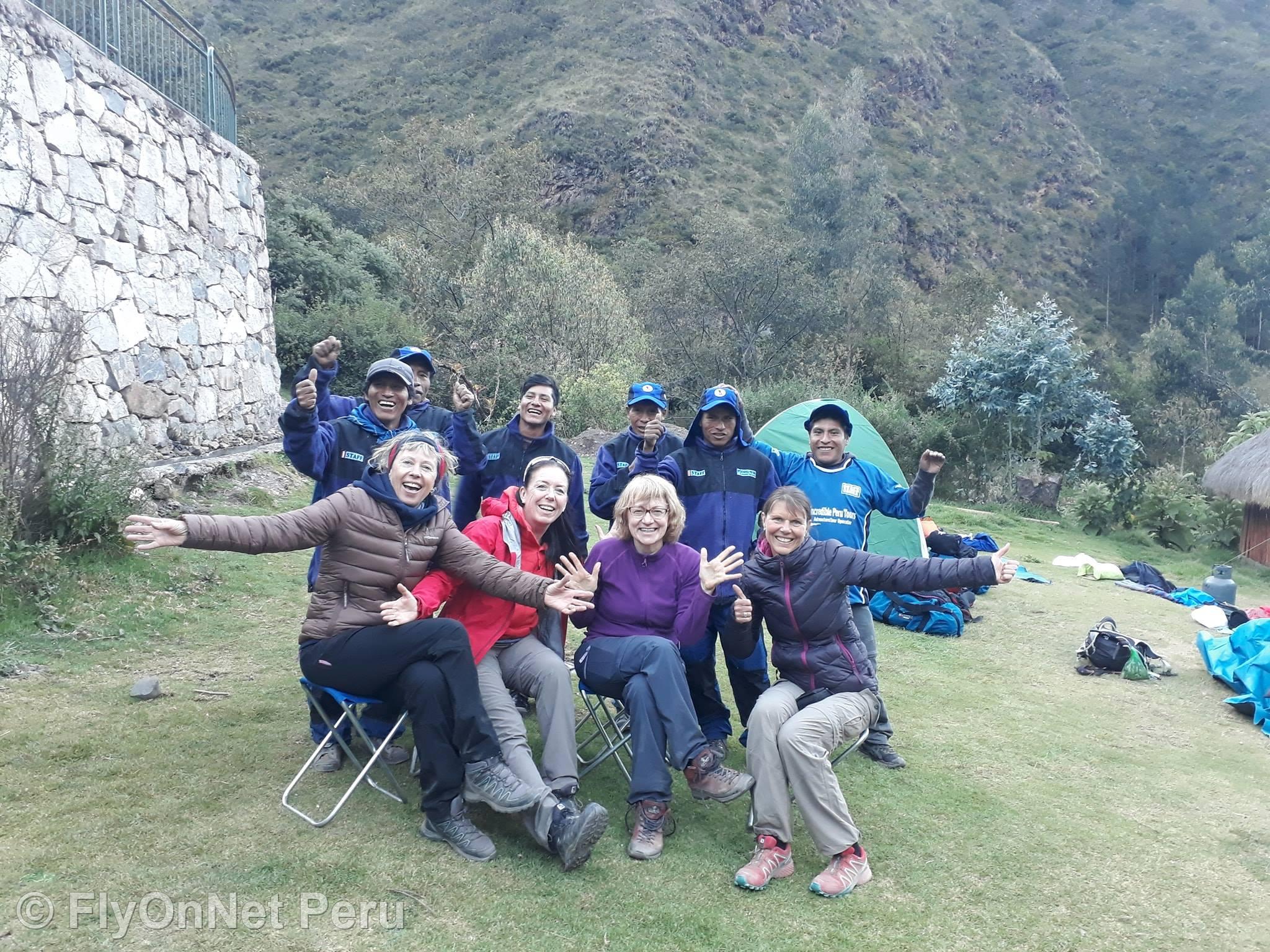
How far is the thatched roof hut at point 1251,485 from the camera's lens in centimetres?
1109

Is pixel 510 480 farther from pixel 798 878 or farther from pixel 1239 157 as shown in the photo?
pixel 1239 157

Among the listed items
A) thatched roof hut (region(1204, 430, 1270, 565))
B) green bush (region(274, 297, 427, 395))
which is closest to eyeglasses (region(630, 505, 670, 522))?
thatched roof hut (region(1204, 430, 1270, 565))

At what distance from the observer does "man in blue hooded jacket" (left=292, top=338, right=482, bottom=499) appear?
3852 mm

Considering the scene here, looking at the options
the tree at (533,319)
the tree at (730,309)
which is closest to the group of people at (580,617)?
the tree at (533,319)

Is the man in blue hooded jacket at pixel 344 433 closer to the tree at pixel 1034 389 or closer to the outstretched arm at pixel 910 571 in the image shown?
the outstretched arm at pixel 910 571

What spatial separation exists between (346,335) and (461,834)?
557 inches

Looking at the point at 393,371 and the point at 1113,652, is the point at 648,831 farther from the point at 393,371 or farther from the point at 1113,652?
the point at 1113,652

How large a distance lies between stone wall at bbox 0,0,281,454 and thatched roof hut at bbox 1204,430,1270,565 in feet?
40.0

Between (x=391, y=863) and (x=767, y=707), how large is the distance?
134 cm

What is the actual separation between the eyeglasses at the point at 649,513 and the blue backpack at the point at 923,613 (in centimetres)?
373

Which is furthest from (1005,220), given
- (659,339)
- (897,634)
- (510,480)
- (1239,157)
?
(510,480)

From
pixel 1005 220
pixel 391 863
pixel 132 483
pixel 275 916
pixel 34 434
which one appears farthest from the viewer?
pixel 1005 220

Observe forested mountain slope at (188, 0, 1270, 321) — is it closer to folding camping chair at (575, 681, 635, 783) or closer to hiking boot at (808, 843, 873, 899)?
folding camping chair at (575, 681, 635, 783)

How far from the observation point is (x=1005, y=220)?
44.6m
